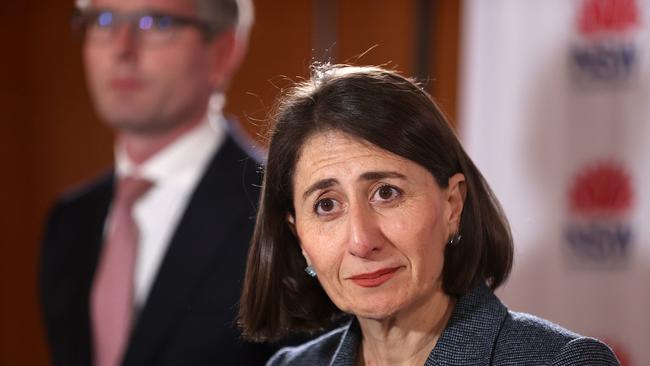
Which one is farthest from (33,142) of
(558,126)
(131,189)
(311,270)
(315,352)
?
(311,270)

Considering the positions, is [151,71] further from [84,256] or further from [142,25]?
[84,256]

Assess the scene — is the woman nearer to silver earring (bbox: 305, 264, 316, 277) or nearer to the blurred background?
silver earring (bbox: 305, 264, 316, 277)

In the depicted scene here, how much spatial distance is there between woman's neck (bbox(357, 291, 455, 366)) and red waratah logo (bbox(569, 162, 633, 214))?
160cm

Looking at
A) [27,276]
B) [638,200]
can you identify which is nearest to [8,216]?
[27,276]

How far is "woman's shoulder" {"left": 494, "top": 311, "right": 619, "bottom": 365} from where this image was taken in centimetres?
155

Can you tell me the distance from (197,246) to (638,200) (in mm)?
1493

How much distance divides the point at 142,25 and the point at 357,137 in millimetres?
1215

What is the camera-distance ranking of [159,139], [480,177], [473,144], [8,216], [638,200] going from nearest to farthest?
[480,177]
[159,139]
[638,200]
[473,144]
[8,216]

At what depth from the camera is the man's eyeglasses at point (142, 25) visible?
2658mm

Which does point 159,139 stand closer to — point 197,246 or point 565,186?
point 197,246

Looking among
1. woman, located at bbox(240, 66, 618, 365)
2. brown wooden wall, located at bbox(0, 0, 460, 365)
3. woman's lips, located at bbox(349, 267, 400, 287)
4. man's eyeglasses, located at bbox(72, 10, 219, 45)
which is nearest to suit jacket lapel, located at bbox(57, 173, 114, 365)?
man's eyeglasses, located at bbox(72, 10, 219, 45)

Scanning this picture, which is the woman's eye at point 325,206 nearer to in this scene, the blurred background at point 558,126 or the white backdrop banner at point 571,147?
the blurred background at point 558,126

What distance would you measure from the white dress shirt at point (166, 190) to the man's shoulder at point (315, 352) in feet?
2.19

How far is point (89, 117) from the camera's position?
4516 mm
